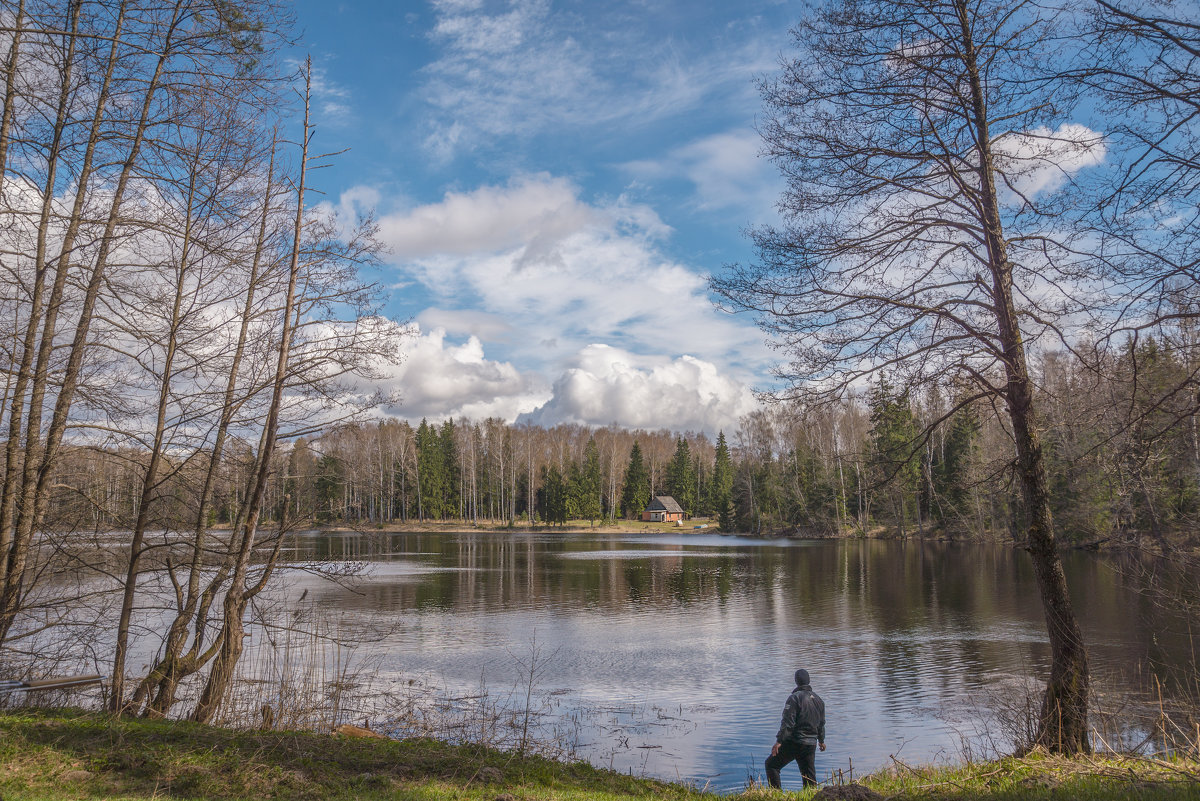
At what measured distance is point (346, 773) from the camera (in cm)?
648

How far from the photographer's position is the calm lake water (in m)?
11.4

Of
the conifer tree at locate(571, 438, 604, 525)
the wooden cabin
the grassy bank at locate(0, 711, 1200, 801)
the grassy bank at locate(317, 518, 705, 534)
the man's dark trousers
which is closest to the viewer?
the grassy bank at locate(0, 711, 1200, 801)

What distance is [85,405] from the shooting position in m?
8.55

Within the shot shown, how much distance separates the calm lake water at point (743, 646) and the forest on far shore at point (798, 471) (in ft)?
6.96

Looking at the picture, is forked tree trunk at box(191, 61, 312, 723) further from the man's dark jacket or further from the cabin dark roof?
the cabin dark roof

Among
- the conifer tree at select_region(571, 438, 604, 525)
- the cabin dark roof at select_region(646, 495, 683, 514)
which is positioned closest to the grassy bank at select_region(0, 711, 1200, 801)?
the conifer tree at select_region(571, 438, 604, 525)

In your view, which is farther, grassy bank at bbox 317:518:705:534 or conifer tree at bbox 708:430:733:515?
conifer tree at bbox 708:430:733:515

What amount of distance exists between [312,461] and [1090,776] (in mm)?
11292

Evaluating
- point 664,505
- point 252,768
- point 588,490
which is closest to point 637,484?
point 664,505

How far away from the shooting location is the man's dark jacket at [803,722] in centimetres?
861

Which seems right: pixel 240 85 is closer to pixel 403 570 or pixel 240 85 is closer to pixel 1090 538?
pixel 403 570

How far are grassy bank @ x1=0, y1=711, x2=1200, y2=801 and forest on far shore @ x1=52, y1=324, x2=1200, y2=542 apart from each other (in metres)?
2.82

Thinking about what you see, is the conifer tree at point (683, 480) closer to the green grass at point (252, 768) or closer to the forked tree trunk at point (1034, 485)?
the forked tree trunk at point (1034, 485)

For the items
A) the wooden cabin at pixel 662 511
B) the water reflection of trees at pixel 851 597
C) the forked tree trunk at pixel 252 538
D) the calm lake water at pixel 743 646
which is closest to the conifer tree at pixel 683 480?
the wooden cabin at pixel 662 511
